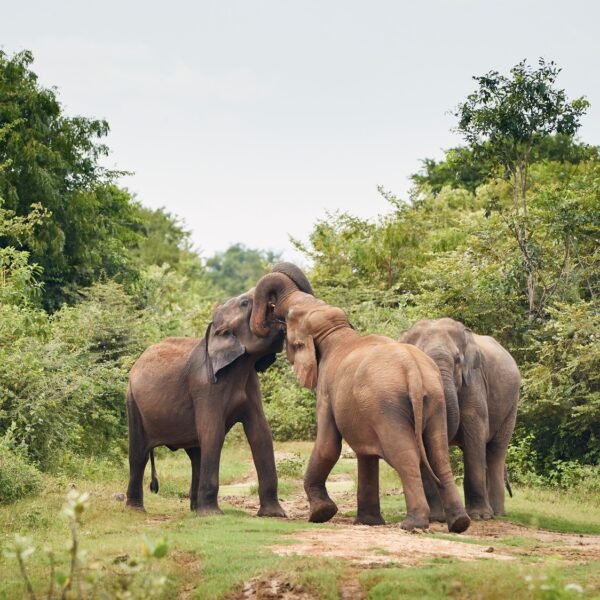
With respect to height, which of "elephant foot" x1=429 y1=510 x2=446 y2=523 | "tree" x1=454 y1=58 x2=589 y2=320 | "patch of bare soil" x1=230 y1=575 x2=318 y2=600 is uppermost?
"tree" x1=454 y1=58 x2=589 y2=320

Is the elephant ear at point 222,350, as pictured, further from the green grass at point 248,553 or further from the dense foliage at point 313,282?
the dense foliage at point 313,282

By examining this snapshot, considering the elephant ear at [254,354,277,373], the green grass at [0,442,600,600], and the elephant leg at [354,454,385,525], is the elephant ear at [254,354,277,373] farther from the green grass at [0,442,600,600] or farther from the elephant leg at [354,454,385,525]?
the elephant leg at [354,454,385,525]

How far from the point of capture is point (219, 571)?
10930 millimetres

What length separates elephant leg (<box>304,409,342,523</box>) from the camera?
14273mm

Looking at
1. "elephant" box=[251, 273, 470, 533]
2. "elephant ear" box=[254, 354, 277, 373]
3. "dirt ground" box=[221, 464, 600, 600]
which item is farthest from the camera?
"elephant ear" box=[254, 354, 277, 373]

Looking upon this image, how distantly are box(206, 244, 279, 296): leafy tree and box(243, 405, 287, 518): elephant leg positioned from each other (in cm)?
9583

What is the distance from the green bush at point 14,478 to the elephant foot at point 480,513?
209 inches

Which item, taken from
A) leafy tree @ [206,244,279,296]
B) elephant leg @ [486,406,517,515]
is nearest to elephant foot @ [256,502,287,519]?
elephant leg @ [486,406,517,515]

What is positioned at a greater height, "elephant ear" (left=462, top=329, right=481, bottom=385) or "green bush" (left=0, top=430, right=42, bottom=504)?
"elephant ear" (left=462, top=329, right=481, bottom=385)

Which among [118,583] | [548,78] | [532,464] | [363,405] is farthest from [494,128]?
[118,583]

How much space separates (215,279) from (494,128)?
9794cm

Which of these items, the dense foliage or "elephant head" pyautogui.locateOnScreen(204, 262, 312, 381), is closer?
"elephant head" pyautogui.locateOnScreen(204, 262, 312, 381)

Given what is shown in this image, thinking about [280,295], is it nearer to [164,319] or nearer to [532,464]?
[532,464]

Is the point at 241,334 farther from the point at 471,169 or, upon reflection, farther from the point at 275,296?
the point at 471,169
